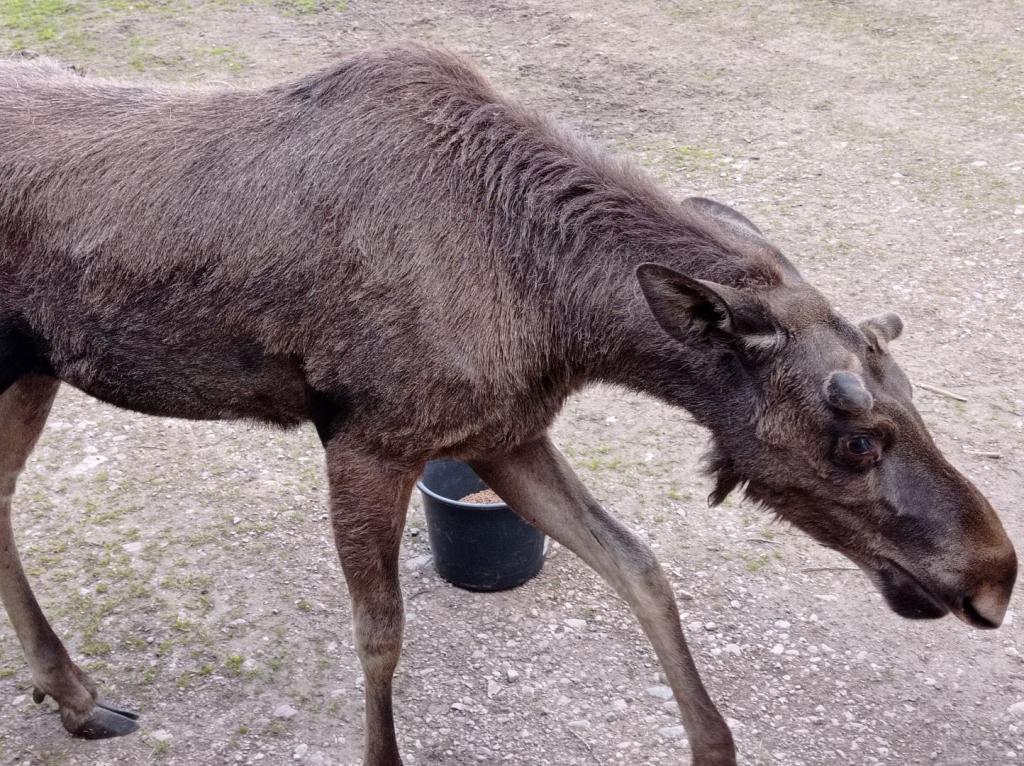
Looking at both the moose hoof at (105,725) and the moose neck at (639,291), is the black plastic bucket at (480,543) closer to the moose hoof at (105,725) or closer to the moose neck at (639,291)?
the moose neck at (639,291)

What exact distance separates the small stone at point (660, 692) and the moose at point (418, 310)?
49cm

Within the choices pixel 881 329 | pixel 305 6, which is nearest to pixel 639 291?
pixel 881 329

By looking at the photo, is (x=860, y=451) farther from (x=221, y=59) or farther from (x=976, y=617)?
(x=221, y=59)

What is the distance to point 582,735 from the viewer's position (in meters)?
4.41

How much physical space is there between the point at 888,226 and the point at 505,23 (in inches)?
209

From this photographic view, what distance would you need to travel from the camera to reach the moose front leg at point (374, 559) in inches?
149

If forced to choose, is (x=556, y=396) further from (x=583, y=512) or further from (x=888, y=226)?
(x=888, y=226)

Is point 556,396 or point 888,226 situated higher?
point 556,396

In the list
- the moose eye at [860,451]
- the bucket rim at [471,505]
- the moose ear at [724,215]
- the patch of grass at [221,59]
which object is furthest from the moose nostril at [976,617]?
the patch of grass at [221,59]

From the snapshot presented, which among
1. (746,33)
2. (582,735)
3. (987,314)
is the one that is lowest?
(582,735)

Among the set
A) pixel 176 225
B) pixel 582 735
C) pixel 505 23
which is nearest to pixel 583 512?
pixel 582 735

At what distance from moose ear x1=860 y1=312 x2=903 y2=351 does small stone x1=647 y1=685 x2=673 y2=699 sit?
5.76ft

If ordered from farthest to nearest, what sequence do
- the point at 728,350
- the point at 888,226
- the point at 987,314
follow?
the point at 888,226, the point at 987,314, the point at 728,350

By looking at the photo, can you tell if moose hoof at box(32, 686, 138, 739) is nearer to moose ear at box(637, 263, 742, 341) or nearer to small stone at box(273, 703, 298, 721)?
small stone at box(273, 703, 298, 721)
